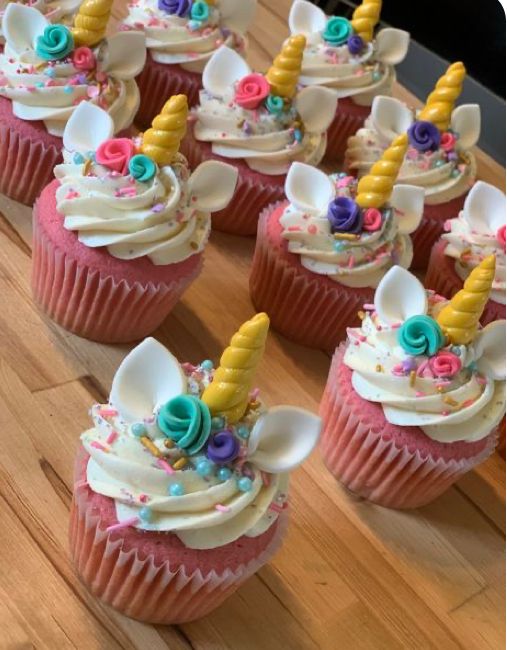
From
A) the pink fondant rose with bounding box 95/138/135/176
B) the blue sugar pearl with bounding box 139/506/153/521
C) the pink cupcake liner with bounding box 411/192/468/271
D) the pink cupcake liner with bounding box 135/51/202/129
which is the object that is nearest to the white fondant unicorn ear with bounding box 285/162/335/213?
the pink fondant rose with bounding box 95/138/135/176

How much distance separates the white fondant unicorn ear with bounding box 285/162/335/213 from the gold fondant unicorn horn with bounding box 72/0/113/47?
57 cm

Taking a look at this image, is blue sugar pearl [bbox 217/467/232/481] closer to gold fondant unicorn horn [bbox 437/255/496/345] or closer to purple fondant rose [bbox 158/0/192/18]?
gold fondant unicorn horn [bbox 437/255/496/345]

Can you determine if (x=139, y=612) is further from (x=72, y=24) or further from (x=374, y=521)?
(x=72, y=24)

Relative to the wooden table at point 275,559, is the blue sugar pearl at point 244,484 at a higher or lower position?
higher

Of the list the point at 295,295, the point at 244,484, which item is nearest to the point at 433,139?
the point at 295,295

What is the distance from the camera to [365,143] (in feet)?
9.18

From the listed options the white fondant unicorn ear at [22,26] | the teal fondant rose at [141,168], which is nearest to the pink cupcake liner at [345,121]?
the white fondant unicorn ear at [22,26]

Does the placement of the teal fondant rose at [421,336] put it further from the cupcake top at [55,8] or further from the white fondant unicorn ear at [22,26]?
the cupcake top at [55,8]

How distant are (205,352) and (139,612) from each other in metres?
0.74

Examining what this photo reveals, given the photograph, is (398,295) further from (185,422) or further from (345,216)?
(185,422)

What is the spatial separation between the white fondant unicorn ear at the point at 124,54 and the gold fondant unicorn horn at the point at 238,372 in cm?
113

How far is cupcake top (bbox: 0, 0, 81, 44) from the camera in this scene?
101 inches

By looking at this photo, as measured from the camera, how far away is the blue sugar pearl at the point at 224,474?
5.27 feet

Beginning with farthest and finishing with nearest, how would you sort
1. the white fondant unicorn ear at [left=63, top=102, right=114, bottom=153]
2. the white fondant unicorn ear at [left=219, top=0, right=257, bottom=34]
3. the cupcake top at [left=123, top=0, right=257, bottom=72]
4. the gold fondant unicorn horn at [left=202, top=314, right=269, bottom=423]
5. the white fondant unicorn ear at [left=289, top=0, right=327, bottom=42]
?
the white fondant unicorn ear at [left=289, top=0, right=327, bottom=42] → the white fondant unicorn ear at [left=219, top=0, right=257, bottom=34] → the cupcake top at [left=123, top=0, right=257, bottom=72] → the white fondant unicorn ear at [left=63, top=102, right=114, bottom=153] → the gold fondant unicorn horn at [left=202, top=314, right=269, bottom=423]
